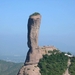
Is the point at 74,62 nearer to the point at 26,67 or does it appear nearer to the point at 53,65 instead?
the point at 53,65

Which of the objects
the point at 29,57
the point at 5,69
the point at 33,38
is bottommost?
the point at 5,69

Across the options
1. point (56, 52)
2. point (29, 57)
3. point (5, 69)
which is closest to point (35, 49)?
point (29, 57)

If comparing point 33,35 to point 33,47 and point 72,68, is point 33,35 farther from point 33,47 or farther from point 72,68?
point 72,68

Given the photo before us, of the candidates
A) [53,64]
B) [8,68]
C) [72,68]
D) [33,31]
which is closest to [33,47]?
[33,31]

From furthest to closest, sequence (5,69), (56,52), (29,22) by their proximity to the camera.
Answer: (5,69)
(56,52)
(29,22)

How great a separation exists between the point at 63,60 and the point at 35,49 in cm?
607

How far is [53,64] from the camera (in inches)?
2264

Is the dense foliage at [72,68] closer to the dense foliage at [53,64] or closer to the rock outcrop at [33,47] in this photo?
the dense foliage at [53,64]

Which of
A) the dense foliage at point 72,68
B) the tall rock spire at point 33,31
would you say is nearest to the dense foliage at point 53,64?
the dense foliage at point 72,68

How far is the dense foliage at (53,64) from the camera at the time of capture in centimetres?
5650

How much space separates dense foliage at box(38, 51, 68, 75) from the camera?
185 feet

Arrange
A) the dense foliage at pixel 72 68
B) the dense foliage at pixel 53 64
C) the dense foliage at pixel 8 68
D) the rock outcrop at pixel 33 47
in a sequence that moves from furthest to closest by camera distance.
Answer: the dense foliage at pixel 8 68
the dense foliage at pixel 72 68
the dense foliage at pixel 53 64
the rock outcrop at pixel 33 47

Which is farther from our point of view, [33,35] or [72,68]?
[72,68]

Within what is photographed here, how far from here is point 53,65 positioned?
188 ft
